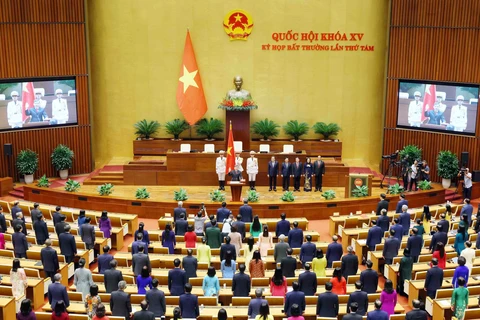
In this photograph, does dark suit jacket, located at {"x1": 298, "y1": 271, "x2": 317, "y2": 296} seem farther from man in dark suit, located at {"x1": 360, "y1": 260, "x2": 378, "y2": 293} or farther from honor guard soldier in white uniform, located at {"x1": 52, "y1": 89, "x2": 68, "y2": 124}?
honor guard soldier in white uniform, located at {"x1": 52, "y1": 89, "x2": 68, "y2": 124}

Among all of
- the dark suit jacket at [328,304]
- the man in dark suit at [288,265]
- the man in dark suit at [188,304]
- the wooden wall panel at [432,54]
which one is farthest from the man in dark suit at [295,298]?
the wooden wall panel at [432,54]

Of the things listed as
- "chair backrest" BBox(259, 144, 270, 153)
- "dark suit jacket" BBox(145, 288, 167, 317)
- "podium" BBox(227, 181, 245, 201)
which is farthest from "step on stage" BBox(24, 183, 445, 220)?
"dark suit jacket" BBox(145, 288, 167, 317)

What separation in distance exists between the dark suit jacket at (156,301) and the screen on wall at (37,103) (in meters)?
14.4

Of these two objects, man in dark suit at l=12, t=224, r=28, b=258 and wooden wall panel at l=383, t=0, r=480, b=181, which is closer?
man in dark suit at l=12, t=224, r=28, b=258

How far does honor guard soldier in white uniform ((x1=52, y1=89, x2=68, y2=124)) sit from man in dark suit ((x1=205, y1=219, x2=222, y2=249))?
36.7 feet

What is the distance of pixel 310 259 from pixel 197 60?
519 inches

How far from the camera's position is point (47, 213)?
781 inches

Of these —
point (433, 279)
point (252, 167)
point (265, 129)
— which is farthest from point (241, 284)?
point (265, 129)

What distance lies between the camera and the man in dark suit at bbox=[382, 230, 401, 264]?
15227 mm

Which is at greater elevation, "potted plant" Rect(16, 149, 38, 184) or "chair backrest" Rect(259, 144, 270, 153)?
"chair backrest" Rect(259, 144, 270, 153)

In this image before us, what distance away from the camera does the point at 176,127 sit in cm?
2588

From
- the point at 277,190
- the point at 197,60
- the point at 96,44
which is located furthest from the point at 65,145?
the point at 277,190

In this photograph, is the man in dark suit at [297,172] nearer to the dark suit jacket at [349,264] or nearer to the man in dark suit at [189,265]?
the dark suit jacket at [349,264]

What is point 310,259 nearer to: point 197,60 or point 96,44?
point 197,60
